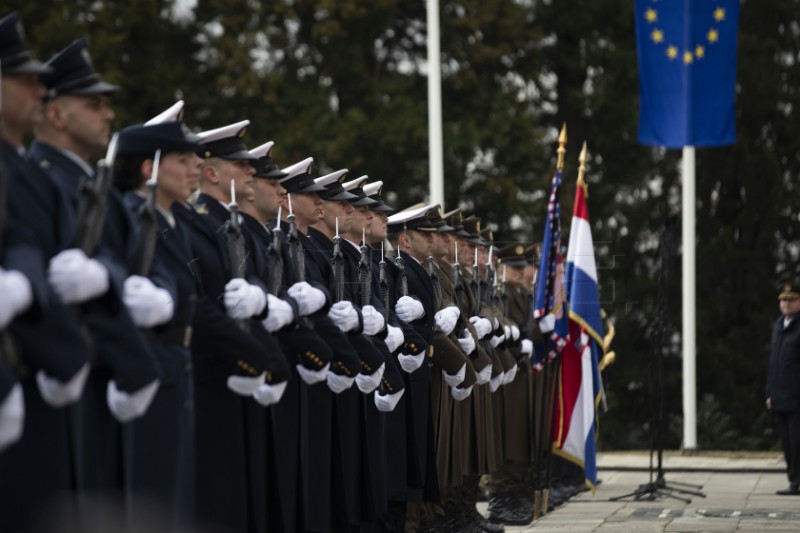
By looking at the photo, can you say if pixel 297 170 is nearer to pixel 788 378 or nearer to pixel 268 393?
pixel 268 393

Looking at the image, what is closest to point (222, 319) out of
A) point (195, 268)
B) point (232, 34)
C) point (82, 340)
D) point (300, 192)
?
point (195, 268)

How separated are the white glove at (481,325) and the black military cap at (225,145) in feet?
14.4

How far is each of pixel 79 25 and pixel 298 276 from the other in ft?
62.2

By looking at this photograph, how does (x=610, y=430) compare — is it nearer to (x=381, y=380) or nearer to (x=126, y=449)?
(x=381, y=380)

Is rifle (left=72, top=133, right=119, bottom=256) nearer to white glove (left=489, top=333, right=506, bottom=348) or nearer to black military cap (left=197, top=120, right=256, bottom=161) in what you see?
black military cap (left=197, top=120, right=256, bottom=161)

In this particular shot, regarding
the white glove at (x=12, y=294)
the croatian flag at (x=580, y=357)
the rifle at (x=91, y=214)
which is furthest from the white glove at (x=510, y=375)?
the white glove at (x=12, y=294)

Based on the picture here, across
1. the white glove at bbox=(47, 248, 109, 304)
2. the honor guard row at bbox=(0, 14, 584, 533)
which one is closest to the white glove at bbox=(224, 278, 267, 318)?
the honor guard row at bbox=(0, 14, 584, 533)

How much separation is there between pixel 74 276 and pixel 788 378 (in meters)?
12.1

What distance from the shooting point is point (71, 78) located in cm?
568

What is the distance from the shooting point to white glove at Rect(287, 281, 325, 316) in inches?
297

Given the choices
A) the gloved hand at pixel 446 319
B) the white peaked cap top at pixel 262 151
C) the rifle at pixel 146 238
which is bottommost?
the gloved hand at pixel 446 319

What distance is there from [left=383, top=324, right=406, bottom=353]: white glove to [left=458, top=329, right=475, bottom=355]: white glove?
1.81 m

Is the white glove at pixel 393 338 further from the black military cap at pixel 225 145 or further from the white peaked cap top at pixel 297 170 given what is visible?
the black military cap at pixel 225 145

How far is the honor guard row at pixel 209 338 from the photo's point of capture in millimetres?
4992
